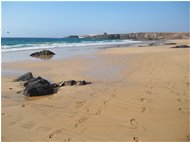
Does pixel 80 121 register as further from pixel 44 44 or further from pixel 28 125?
pixel 44 44

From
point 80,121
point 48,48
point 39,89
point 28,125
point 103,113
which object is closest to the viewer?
point 28,125

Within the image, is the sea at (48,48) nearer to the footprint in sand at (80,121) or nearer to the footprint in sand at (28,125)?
the footprint in sand at (28,125)

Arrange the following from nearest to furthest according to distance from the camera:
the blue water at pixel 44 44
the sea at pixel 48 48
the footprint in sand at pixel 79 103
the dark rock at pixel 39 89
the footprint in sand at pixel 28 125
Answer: the footprint in sand at pixel 28 125
the footprint in sand at pixel 79 103
the dark rock at pixel 39 89
the sea at pixel 48 48
the blue water at pixel 44 44

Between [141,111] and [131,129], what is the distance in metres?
1.04

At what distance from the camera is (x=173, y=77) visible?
9.88 meters

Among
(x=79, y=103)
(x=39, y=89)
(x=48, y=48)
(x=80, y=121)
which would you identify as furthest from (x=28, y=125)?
(x=48, y=48)

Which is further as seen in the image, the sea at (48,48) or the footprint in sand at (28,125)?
the sea at (48,48)

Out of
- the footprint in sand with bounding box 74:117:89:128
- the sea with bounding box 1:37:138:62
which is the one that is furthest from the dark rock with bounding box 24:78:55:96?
the sea with bounding box 1:37:138:62

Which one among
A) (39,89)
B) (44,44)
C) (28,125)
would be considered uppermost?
(39,89)

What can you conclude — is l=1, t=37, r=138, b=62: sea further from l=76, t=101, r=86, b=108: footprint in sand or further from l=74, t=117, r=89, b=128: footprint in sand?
l=74, t=117, r=89, b=128: footprint in sand

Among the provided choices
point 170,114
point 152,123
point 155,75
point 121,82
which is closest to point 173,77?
point 155,75

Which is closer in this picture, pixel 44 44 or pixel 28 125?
pixel 28 125

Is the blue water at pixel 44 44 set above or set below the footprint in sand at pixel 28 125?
below

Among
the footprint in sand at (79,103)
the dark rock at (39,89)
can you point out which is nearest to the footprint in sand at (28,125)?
the footprint in sand at (79,103)
